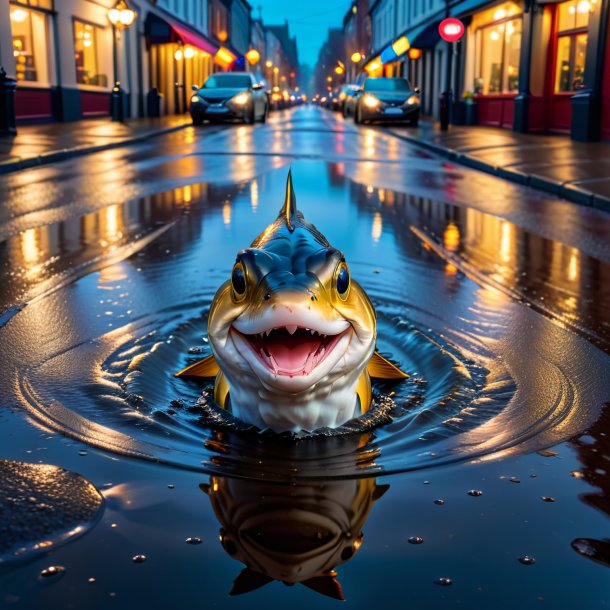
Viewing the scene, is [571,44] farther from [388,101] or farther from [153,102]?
[153,102]

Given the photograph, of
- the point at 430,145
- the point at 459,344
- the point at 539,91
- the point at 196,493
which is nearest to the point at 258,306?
the point at 196,493

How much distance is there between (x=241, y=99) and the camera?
30.2 metres

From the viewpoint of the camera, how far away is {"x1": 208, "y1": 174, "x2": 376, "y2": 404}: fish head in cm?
255

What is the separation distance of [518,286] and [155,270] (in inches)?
97.6

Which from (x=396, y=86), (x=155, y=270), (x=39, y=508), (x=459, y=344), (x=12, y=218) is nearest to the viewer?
(x=39, y=508)

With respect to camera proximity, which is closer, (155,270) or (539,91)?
(155,270)

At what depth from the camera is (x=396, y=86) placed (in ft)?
104

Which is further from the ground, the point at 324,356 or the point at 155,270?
the point at 324,356

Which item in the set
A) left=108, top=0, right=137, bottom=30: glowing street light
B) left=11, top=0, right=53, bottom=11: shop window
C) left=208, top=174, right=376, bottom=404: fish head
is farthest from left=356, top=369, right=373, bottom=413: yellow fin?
left=108, top=0, right=137, bottom=30: glowing street light

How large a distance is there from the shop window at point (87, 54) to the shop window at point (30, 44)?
2437mm

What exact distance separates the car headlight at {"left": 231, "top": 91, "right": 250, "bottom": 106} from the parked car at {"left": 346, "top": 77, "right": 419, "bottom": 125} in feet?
14.1

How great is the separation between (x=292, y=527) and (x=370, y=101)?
3003cm

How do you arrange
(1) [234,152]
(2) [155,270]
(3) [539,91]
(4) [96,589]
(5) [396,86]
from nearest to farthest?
(4) [96,589] < (2) [155,270] < (1) [234,152] < (3) [539,91] < (5) [396,86]

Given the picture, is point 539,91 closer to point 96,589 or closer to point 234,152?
point 234,152
